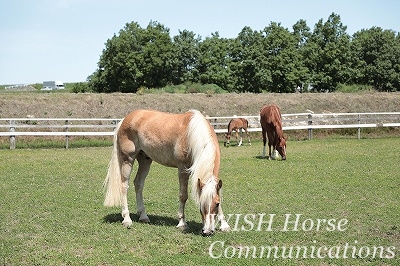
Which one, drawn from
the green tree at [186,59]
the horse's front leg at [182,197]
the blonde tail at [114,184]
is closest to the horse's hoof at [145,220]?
the blonde tail at [114,184]

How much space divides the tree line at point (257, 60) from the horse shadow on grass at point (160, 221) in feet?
138

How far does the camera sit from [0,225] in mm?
6926

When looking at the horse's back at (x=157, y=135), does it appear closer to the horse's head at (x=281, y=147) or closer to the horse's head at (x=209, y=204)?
the horse's head at (x=209, y=204)

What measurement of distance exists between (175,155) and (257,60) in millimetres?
44268

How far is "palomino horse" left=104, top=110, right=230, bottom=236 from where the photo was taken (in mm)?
6168

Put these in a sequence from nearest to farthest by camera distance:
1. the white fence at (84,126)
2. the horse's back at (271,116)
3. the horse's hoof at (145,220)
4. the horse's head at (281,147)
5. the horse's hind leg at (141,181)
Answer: the horse's hoof at (145,220) < the horse's hind leg at (141,181) < the horse's head at (281,147) < the horse's back at (271,116) < the white fence at (84,126)

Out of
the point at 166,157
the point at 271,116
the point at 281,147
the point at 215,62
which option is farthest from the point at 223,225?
the point at 215,62

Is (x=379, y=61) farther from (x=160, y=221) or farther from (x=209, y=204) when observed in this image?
(x=209, y=204)

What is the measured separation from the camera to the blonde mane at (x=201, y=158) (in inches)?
239

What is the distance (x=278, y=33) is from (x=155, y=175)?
1692 inches

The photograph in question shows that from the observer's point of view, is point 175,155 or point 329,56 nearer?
point 175,155

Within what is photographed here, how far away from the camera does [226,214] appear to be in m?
7.62

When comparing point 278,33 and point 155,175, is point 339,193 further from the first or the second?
point 278,33

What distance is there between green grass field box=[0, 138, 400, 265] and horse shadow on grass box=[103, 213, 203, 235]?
0.02 m
